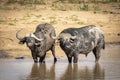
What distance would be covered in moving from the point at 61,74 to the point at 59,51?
524 centimetres

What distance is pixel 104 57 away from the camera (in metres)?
18.1

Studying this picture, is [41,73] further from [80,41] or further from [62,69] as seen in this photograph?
[80,41]

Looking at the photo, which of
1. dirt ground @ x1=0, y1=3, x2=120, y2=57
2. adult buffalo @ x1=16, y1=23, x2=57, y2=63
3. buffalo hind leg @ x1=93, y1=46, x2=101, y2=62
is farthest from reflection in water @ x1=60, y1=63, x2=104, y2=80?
dirt ground @ x1=0, y1=3, x2=120, y2=57

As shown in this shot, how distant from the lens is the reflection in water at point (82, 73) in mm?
13469

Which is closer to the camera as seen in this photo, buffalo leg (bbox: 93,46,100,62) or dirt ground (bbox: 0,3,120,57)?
buffalo leg (bbox: 93,46,100,62)

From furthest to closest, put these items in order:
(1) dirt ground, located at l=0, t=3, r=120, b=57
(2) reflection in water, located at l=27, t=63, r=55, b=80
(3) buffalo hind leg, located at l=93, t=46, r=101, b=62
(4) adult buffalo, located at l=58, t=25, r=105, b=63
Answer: (1) dirt ground, located at l=0, t=3, r=120, b=57, (3) buffalo hind leg, located at l=93, t=46, r=101, b=62, (4) adult buffalo, located at l=58, t=25, r=105, b=63, (2) reflection in water, located at l=27, t=63, r=55, b=80

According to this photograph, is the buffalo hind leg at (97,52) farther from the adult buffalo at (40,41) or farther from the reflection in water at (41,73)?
the reflection in water at (41,73)

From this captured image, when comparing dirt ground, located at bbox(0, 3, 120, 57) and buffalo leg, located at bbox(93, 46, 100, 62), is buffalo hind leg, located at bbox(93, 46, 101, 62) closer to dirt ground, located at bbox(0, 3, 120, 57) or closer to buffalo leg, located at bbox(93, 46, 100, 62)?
buffalo leg, located at bbox(93, 46, 100, 62)

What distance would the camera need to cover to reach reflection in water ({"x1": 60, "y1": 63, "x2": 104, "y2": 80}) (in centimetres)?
1347

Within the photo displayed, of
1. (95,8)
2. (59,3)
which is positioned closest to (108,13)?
(95,8)

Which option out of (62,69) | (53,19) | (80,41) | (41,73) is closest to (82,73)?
(62,69)

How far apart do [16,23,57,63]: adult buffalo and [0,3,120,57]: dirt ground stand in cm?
347

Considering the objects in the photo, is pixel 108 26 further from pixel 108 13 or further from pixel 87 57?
pixel 87 57

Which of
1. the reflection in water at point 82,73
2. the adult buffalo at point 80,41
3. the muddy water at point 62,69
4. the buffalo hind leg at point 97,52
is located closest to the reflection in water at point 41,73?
the muddy water at point 62,69
